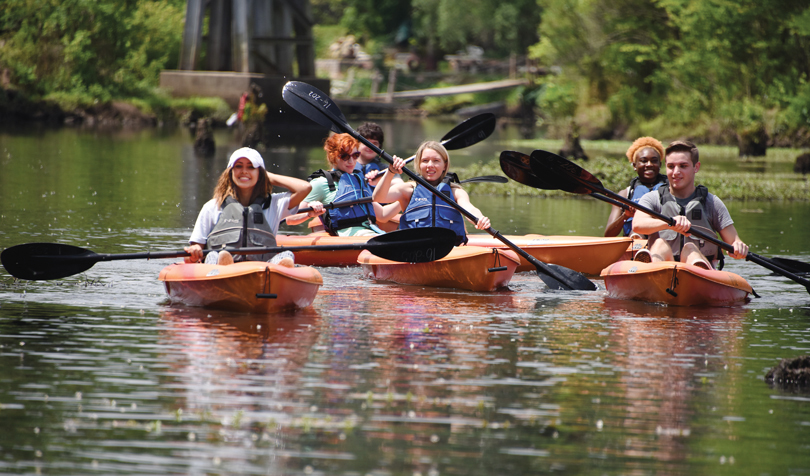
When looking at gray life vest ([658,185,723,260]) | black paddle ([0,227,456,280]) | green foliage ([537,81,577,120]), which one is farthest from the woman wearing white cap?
green foliage ([537,81,577,120])

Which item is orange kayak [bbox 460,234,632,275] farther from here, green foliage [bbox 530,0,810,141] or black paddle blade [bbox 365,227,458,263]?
green foliage [bbox 530,0,810,141]

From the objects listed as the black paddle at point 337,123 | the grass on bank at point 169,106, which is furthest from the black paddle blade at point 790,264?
the grass on bank at point 169,106

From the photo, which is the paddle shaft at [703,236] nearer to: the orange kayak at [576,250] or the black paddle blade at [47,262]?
the orange kayak at [576,250]

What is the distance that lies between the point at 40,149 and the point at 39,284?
17263 mm

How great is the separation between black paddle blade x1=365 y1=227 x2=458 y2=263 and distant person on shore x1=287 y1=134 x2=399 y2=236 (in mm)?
1822

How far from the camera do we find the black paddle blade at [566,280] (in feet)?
32.2

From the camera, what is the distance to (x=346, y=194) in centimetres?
1107

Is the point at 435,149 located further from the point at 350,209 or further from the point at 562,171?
the point at 350,209

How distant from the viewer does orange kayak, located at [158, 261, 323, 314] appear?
7.75 metres

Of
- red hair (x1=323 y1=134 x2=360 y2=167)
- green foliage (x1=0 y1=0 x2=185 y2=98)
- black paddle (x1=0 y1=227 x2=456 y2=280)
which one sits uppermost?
green foliage (x1=0 y1=0 x2=185 y2=98)

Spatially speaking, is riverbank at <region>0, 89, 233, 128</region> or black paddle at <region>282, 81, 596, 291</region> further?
riverbank at <region>0, 89, 233, 128</region>

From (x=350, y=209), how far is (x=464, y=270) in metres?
2.06

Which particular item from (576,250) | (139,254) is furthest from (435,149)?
(139,254)

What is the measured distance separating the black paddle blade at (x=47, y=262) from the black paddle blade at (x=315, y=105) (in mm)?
2537
